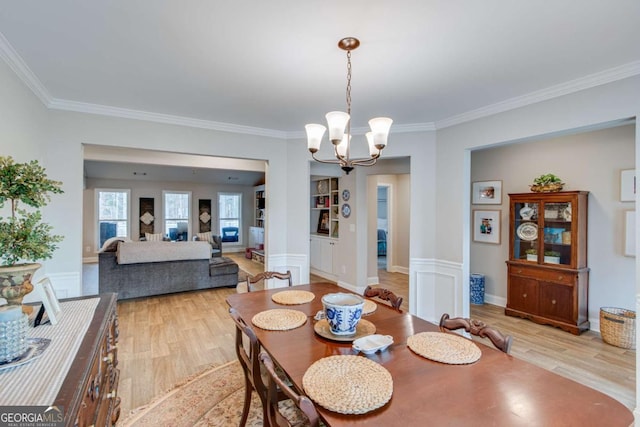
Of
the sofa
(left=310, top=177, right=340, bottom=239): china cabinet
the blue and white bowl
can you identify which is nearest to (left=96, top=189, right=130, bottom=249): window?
the sofa

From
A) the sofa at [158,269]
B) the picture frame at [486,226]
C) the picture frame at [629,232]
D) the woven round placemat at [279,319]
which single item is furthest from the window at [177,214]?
the picture frame at [629,232]

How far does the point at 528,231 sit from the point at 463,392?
3652 mm

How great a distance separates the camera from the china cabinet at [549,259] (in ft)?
11.6

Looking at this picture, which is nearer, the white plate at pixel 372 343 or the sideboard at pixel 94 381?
the sideboard at pixel 94 381

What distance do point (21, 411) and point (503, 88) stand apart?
3.28m

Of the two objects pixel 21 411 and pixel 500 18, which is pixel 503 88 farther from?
pixel 21 411

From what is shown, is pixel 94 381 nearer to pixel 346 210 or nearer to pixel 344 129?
pixel 344 129

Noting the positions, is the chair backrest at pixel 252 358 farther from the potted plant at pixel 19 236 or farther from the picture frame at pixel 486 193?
the picture frame at pixel 486 193

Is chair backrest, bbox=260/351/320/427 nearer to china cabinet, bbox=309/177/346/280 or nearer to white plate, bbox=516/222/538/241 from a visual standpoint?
white plate, bbox=516/222/538/241

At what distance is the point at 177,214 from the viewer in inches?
380

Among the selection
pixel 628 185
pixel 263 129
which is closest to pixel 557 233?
pixel 628 185

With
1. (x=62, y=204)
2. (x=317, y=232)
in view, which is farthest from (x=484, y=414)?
(x=317, y=232)

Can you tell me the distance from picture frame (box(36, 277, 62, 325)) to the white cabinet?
188 inches

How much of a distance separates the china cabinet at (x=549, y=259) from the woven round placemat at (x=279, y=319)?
3388mm
